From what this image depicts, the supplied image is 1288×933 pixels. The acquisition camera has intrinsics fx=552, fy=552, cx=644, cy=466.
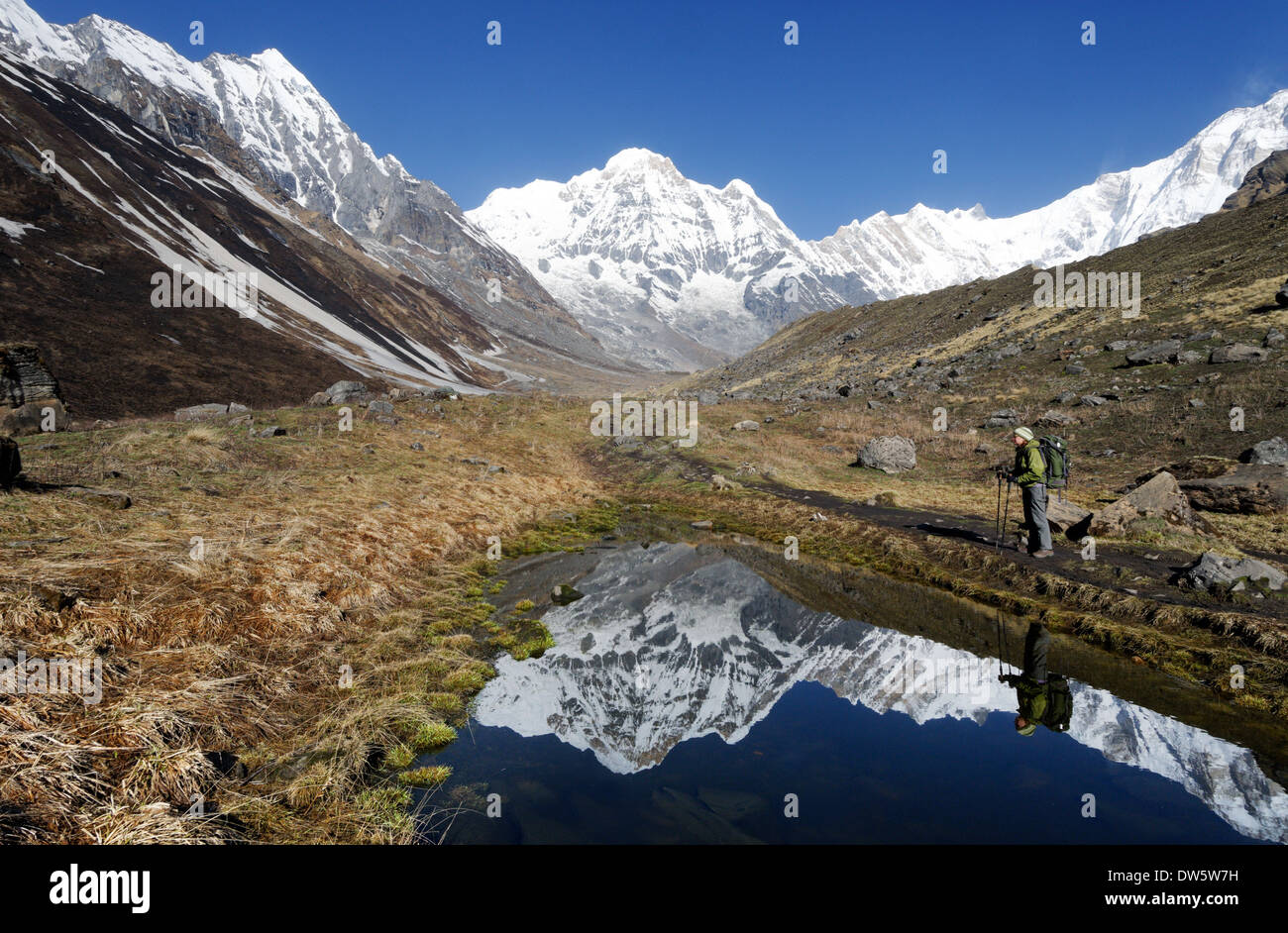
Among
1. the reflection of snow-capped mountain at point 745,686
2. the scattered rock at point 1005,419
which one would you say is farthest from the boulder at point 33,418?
the scattered rock at point 1005,419

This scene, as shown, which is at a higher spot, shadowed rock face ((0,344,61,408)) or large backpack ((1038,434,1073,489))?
shadowed rock face ((0,344,61,408))

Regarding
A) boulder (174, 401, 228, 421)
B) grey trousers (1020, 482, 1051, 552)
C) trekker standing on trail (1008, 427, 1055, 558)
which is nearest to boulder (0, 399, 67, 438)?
boulder (174, 401, 228, 421)

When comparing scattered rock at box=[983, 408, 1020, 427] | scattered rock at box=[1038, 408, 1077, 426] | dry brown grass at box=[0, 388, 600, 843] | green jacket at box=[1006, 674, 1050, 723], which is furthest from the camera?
scattered rock at box=[983, 408, 1020, 427]

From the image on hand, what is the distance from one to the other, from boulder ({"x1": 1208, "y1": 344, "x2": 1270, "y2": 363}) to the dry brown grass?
36743mm

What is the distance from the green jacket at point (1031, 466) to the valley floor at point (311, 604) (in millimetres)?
2082

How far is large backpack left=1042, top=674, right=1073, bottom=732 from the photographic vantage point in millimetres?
7930

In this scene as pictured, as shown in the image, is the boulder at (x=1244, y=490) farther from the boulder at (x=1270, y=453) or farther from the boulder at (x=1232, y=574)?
the boulder at (x=1232, y=574)

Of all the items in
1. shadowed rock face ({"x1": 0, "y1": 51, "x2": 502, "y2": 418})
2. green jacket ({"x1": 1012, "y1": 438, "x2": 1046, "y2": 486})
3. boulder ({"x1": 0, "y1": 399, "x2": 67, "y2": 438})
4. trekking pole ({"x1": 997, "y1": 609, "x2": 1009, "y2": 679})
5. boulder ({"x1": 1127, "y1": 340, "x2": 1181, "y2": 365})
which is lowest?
trekking pole ({"x1": 997, "y1": 609, "x2": 1009, "y2": 679})

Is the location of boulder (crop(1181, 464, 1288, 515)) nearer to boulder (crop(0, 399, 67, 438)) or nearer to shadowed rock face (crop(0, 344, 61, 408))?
boulder (crop(0, 399, 67, 438))

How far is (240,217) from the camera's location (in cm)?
10081

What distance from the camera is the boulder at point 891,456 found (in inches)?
1067
